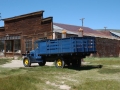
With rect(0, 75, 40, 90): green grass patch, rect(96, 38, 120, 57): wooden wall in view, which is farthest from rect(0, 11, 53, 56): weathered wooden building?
rect(0, 75, 40, 90): green grass patch

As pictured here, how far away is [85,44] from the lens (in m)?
16.7

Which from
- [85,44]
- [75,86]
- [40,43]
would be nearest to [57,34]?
[40,43]

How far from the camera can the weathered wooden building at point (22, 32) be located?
107ft

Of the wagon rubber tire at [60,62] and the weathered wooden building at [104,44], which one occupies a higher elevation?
the weathered wooden building at [104,44]

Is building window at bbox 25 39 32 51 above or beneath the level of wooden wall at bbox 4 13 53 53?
beneath

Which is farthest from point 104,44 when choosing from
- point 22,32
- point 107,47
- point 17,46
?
point 17,46

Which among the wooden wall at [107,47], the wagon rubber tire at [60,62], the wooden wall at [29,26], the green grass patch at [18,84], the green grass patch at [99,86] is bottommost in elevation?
the green grass patch at [99,86]

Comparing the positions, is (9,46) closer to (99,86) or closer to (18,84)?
(18,84)

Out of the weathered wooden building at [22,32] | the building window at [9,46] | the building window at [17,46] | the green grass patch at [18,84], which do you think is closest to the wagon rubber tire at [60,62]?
the green grass patch at [18,84]

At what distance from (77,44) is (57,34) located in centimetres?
1538

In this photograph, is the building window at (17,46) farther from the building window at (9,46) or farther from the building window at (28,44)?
the building window at (28,44)

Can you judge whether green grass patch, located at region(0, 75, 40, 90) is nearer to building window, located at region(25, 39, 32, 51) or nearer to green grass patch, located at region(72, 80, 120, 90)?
green grass patch, located at region(72, 80, 120, 90)

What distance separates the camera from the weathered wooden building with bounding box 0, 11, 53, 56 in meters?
32.5

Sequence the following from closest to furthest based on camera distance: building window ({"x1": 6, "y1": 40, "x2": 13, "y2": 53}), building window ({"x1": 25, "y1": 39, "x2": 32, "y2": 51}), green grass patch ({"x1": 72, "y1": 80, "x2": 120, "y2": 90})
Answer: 1. green grass patch ({"x1": 72, "y1": 80, "x2": 120, "y2": 90})
2. building window ({"x1": 25, "y1": 39, "x2": 32, "y2": 51})
3. building window ({"x1": 6, "y1": 40, "x2": 13, "y2": 53})
